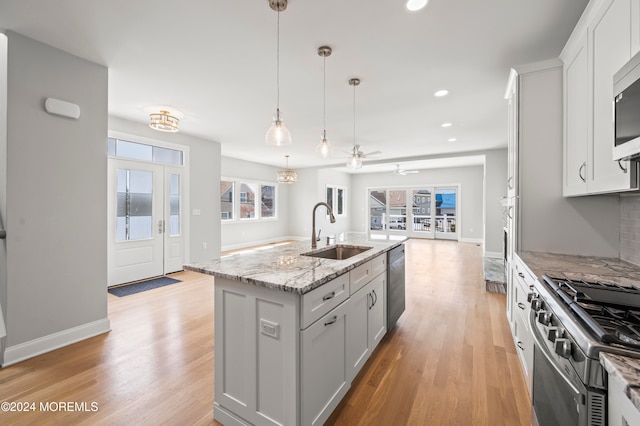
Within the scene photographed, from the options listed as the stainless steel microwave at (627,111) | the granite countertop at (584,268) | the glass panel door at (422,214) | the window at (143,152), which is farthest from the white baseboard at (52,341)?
the glass panel door at (422,214)

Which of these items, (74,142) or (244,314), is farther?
(74,142)

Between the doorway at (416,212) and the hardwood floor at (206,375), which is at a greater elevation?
the doorway at (416,212)

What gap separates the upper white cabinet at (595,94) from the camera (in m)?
1.35

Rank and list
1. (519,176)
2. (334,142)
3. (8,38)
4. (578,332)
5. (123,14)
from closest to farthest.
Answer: (578,332), (123,14), (8,38), (519,176), (334,142)

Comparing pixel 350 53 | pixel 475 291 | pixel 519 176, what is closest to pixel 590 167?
pixel 519 176

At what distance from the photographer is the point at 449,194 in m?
9.48

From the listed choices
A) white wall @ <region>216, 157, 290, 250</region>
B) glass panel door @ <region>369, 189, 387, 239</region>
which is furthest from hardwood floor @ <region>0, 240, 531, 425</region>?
glass panel door @ <region>369, 189, 387, 239</region>

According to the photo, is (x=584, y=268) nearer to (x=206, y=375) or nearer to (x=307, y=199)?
(x=206, y=375)

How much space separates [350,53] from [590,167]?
200cm

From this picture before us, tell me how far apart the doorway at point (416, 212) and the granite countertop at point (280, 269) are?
329 inches

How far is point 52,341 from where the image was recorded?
2.41 meters

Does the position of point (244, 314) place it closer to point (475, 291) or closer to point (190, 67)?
point (190, 67)

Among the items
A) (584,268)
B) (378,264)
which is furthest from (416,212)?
(584,268)

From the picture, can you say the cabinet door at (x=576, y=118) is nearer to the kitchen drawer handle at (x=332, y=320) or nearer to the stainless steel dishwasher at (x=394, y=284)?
the stainless steel dishwasher at (x=394, y=284)
